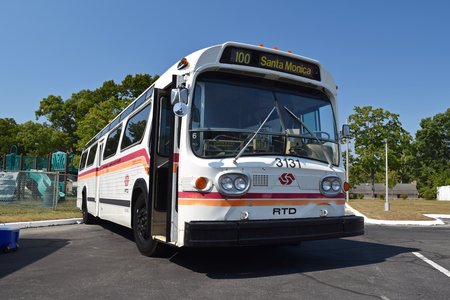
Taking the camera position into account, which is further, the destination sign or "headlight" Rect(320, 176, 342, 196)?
"headlight" Rect(320, 176, 342, 196)

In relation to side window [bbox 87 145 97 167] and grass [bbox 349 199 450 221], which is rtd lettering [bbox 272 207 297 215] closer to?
side window [bbox 87 145 97 167]

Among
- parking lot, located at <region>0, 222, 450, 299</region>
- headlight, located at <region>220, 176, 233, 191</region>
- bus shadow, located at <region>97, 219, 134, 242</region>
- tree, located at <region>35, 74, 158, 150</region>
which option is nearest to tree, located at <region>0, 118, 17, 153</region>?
tree, located at <region>35, 74, 158, 150</region>

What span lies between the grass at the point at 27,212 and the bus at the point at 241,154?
743cm

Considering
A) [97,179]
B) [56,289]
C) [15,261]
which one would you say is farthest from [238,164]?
[97,179]

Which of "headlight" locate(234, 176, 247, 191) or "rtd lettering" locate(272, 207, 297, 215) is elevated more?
"headlight" locate(234, 176, 247, 191)

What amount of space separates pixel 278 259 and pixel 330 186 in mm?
1559

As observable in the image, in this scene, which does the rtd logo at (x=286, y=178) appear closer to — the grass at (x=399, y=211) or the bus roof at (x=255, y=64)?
the bus roof at (x=255, y=64)

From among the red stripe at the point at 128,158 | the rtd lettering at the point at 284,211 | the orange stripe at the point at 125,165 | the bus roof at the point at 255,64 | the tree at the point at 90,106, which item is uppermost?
the tree at the point at 90,106

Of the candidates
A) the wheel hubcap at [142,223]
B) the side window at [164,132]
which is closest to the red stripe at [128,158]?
the side window at [164,132]

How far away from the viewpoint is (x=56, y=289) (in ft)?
16.3

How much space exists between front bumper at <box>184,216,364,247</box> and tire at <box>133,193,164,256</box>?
1.71 m

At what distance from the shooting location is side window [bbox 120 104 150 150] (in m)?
7.50

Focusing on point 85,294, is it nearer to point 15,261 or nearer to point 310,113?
point 15,261

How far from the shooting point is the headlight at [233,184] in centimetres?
533
